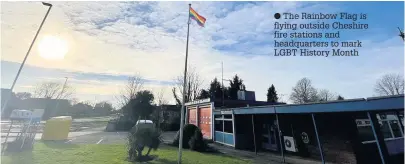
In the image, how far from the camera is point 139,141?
9.81 m

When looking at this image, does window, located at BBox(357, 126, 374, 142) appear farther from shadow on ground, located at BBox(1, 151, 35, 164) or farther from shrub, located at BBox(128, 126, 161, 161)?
shadow on ground, located at BBox(1, 151, 35, 164)

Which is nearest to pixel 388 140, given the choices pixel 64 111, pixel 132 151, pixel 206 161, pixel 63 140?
pixel 206 161

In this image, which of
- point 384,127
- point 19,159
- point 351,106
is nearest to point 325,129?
point 351,106

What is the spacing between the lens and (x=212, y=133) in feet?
59.1

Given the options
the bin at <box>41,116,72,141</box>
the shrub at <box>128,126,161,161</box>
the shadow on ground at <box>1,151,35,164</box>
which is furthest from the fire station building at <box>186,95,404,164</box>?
the bin at <box>41,116,72,141</box>

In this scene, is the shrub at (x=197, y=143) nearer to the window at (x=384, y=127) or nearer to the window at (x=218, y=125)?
the window at (x=218, y=125)

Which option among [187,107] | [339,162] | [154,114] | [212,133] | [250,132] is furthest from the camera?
[154,114]

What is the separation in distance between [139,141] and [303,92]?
47.4 metres

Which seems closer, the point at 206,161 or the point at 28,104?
the point at 206,161

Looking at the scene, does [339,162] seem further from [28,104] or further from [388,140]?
[28,104]

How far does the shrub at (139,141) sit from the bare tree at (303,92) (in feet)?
150

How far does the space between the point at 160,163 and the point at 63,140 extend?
12.2m

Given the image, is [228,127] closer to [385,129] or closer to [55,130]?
[385,129]

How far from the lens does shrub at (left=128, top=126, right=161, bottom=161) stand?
982 centimetres
